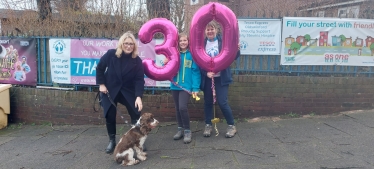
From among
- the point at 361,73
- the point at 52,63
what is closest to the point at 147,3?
the point at 52,63

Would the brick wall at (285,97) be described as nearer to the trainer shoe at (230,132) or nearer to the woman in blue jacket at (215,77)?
the trainer shoe at (230,132)

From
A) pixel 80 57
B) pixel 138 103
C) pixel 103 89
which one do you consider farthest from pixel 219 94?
pixel 80 57

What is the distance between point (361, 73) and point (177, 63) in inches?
161

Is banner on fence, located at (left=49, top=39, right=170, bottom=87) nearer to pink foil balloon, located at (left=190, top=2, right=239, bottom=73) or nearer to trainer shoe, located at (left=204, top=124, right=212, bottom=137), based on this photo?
trainer shoe, located at (left=204, top=124, right=212, bottom=137)

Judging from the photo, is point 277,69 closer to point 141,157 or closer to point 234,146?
point 234,146

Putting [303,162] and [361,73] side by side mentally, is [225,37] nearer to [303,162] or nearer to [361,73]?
[303,162]

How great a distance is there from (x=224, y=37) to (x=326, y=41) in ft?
8.54

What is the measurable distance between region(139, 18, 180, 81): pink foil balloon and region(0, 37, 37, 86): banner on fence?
3393 mm

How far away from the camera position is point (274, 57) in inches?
221

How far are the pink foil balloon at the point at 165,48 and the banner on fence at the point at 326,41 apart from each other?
2476 millimetres

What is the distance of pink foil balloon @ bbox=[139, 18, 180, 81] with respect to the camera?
4164 mm

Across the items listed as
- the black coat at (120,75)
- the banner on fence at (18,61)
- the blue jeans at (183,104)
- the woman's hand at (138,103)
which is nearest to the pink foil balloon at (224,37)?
the blue jeans at (183,104)

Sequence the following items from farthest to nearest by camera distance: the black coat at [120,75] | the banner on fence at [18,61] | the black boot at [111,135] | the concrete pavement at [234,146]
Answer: the banner on fence at [18,61]
the black boot at [111,135]
the black coat at [120,75]
the concrete pavement at [234,146]

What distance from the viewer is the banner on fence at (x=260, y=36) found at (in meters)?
5.44
